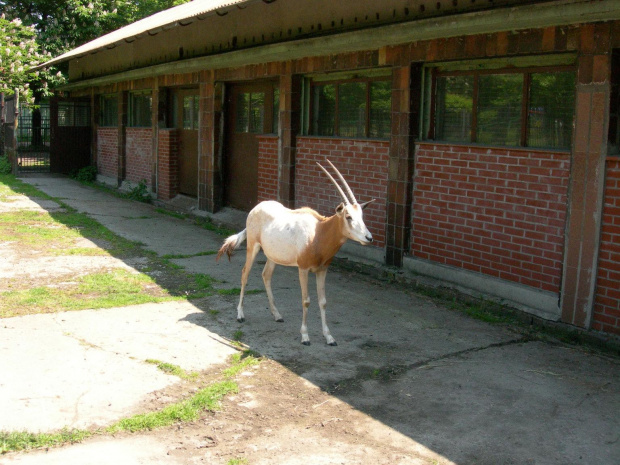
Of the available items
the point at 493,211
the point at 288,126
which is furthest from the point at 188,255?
the point at 493,211

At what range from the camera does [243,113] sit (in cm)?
1211

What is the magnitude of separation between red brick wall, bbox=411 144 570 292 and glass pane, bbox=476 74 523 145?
0.62ft

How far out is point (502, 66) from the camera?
23.3 feet

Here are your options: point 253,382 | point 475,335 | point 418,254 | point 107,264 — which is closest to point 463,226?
point 418,254

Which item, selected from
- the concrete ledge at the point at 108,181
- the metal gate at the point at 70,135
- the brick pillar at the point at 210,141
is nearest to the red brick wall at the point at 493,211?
the brick pillar at the point at 210,141

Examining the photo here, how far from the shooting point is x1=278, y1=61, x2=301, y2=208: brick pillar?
33.1 feet

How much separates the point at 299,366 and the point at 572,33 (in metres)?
3.85

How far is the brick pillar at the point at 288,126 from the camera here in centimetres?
1009

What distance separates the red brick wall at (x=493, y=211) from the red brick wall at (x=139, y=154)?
936 centimetres

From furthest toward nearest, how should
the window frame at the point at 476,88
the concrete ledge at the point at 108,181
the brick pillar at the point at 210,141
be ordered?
the concrete ledge at the point at 108,181 < the brick pillar at the point at 210,141 < the window frame at the point at 476,88

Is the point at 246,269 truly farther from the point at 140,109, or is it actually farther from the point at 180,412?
the point at 140,109

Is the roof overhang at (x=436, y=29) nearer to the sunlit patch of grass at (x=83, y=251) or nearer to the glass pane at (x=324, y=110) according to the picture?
the glass pane at (x=324, y=110)

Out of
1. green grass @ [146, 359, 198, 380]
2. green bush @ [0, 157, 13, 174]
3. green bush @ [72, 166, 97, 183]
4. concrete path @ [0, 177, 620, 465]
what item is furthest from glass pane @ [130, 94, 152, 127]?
green grass @ [146, 359, 198, 380]

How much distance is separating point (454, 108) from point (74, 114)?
15376 millimetres
